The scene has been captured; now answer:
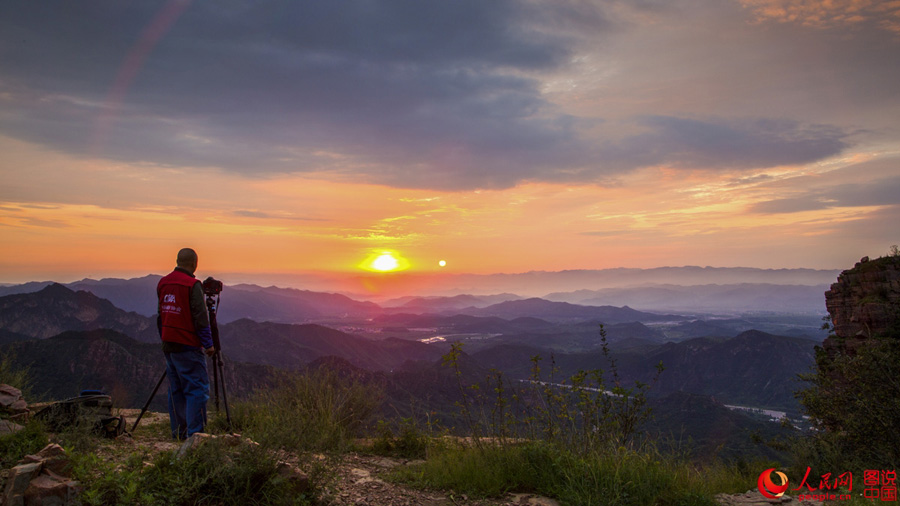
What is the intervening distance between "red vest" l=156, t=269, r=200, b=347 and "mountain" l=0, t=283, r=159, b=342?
75.6m

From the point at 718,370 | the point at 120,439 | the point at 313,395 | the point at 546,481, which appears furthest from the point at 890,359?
the point at 718,370

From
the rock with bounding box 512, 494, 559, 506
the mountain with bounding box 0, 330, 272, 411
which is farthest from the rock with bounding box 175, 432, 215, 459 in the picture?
the mountain with bounding box 0, 330, 272, 411

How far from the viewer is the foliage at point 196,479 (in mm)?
4035

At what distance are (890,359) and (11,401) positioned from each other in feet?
48.4

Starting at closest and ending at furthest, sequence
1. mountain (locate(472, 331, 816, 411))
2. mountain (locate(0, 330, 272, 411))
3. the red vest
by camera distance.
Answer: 1. the red vest
2. mountain (locate(0, 330, 272, 411))
3. mountain (locate(472, 331, 816, 411))

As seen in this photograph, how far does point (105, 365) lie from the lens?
39406mm

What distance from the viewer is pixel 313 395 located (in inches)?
313

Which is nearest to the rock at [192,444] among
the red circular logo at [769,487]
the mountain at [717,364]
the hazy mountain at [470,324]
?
the red circular logo at [769,487]

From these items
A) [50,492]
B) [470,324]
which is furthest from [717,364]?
[50,492]

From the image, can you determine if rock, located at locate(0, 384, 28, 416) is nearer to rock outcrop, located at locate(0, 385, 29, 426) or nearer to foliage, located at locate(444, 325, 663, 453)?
rock outcrop, located at locate(0, 385, 29, 426)

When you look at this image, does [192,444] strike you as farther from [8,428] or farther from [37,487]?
[8,428]

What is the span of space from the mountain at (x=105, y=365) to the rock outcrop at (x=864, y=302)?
122ft

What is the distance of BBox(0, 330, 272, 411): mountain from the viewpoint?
33.5m

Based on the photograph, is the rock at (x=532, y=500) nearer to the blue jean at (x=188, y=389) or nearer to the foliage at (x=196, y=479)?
the foliage at (x=196, y=479)
